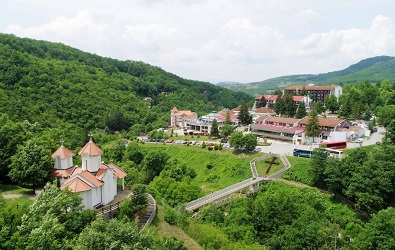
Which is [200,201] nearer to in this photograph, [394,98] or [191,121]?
[191,121]

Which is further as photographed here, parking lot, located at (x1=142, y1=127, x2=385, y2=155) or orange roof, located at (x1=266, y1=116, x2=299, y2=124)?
orange roof, located at (x1=266, y1=116, x2=299, y2=124)

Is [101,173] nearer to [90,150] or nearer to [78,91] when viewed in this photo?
[90,150]

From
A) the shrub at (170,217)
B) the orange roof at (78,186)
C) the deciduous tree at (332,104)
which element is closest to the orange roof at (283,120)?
the deciduous tree at (332,104)

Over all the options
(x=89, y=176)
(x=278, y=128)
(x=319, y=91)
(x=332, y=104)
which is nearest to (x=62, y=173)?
(x=89, y=176)

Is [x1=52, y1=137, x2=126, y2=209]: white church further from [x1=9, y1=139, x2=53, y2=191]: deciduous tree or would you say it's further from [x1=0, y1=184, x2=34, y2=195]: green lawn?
[x1=0, y1=184, x2=34, y2=195]: green lawn

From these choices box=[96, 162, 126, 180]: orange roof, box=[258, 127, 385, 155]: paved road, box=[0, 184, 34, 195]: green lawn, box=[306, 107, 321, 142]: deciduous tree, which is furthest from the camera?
box=[306, 107, 321, 142]: deciduous tree

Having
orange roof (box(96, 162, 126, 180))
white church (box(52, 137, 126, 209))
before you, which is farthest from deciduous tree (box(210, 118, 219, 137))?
orange roof (box(96, 162, 126, 180))

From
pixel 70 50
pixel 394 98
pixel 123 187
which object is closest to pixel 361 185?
pixel 123 187
